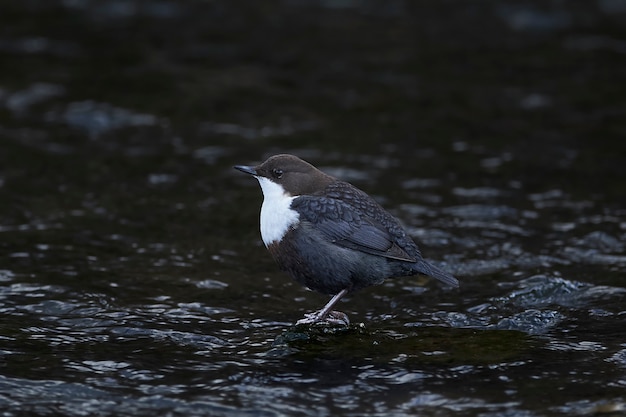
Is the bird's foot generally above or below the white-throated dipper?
below

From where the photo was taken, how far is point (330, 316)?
18.4 ft

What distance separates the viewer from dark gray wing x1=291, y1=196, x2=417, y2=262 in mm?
5426

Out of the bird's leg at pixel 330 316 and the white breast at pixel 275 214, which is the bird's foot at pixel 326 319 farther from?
the white breast at pixel 275 214

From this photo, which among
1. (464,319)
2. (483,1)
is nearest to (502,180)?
(464,319)

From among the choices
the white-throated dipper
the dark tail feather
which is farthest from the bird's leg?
the dark tail feather

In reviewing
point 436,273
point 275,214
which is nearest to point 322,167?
point 275,214

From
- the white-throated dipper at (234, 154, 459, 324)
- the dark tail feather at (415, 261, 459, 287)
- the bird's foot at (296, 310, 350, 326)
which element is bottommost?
the bird's foot at (296, 310, 350, 326)

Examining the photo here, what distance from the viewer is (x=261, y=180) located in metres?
5.84

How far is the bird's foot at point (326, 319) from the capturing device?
5.48m

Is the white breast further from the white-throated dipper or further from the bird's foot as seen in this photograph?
the bird's foot

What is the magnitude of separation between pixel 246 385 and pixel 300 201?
4.07 feet

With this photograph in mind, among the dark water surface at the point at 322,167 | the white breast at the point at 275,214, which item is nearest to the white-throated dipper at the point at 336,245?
the white breast at the point at 275,214

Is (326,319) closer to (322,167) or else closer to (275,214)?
(275,214)

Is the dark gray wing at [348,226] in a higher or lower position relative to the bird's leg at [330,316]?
higher
